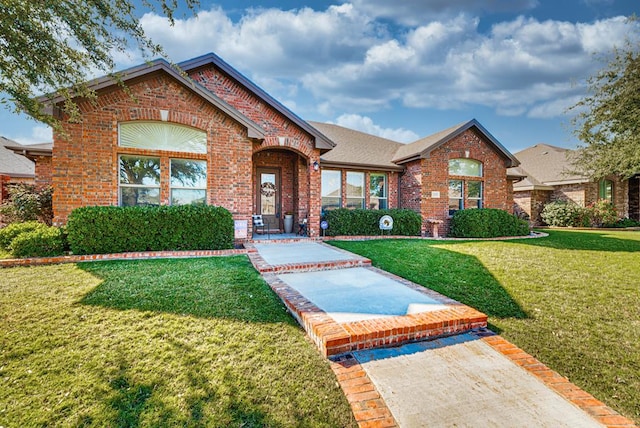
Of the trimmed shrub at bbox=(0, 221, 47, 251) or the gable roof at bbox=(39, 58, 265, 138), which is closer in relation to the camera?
the trimmed shrub at bbox=(0, 221, 47, 251)

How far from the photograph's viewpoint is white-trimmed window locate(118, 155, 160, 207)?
26.3ft

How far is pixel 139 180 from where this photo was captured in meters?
8.16

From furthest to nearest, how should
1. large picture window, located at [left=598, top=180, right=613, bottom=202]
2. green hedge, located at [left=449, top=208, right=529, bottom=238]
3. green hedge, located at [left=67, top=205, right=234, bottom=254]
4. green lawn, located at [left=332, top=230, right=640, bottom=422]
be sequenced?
1. large picture window, located at [left=598, top=180, right=613, bottom=202]
2. green hedge, located at [left=449, top=208, right=529, bottom=238]
3. green hedge, located at [left=67, top=205, right=234, bottom=254]
4. green lawn, located at [left=332, top=230, right=640, bottom=422]

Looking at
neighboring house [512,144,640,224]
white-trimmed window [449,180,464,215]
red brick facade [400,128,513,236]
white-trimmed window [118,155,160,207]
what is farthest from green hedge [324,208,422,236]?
neighboring house [512,144,640,224]

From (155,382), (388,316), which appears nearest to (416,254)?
→ (388,316)

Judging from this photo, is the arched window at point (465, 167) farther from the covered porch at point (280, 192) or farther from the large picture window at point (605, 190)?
the large picture window at point (605, 190)

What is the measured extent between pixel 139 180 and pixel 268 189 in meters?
4.68

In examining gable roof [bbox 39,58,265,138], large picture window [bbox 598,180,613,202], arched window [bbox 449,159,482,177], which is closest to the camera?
gable roof [bbox 39,58,265,138]

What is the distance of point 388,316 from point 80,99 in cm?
931

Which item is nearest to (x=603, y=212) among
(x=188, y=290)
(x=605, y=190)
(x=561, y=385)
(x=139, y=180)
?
(x=605, y=190)

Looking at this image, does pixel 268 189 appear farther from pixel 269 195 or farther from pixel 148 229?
pixel 148 229

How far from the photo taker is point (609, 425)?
6.29 ft

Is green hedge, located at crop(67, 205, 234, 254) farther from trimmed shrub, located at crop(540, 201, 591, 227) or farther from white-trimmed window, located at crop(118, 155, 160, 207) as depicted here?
trimmed shrub, located at crop(540, 201, 591, 227)

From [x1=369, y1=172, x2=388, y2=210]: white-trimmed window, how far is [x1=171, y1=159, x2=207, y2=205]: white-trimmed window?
735 cm
